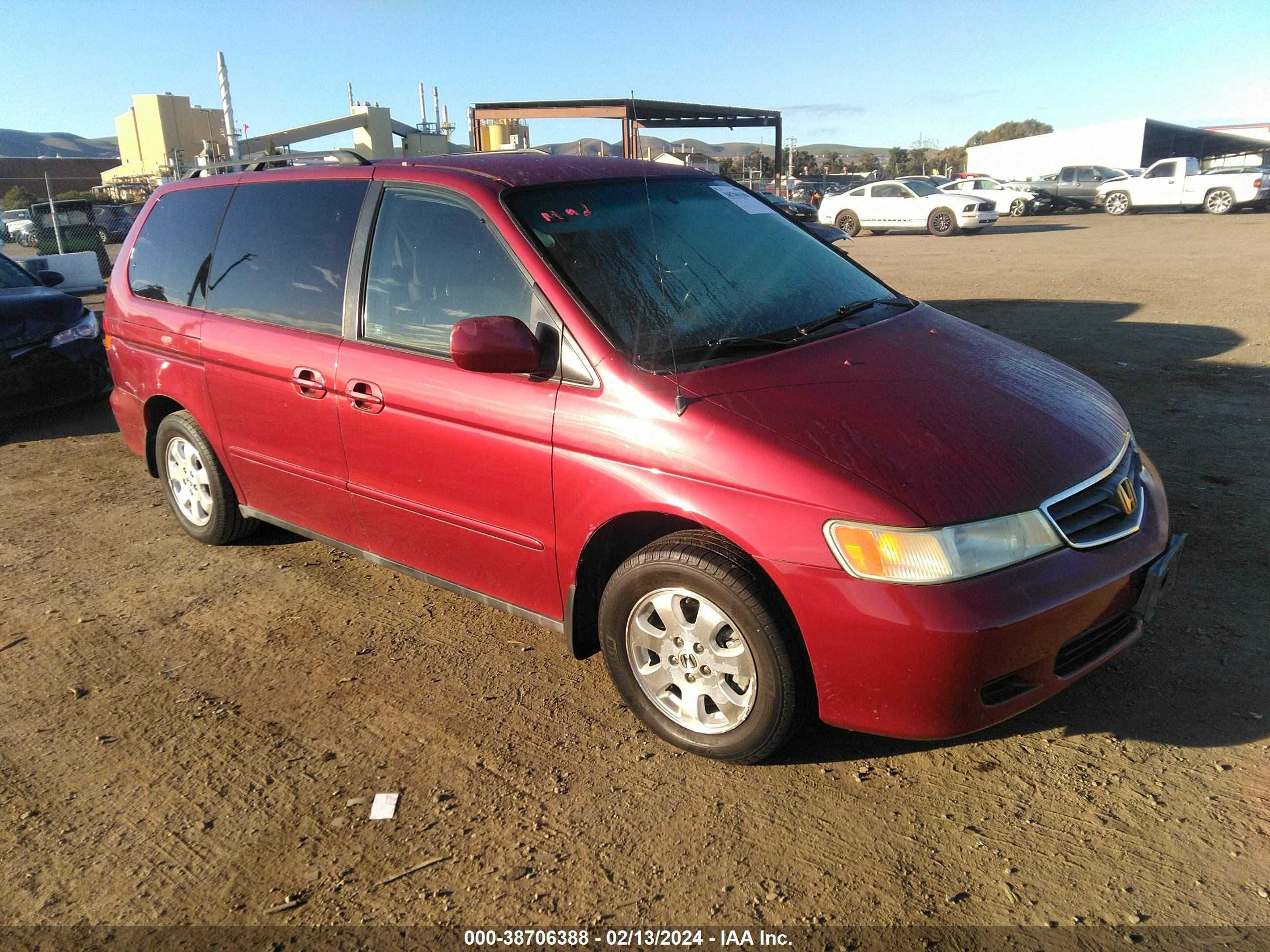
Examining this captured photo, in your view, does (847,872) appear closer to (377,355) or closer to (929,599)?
(929,599)

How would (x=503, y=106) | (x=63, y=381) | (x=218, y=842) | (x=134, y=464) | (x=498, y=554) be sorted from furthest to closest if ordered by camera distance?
1. (x=503, y=106)
2. (x=63, y=381)
3. (x=134, y=464)
4. (x=498, y=554)
5. (x=218, y=842)

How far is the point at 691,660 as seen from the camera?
2865 mm

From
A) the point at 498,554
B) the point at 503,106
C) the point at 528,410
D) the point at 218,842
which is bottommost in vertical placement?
the point at 218,842

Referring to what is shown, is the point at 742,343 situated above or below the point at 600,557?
above

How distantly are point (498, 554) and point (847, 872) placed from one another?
1.57 meters

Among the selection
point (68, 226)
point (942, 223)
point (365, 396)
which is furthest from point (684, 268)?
point (942, 223)

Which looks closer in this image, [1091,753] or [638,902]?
[638,902]

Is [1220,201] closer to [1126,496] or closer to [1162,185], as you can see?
[1162,185]

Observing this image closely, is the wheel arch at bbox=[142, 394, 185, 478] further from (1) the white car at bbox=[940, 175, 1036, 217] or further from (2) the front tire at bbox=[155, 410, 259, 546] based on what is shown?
(1) the white car at bbox=[940, 175, 1036, 217]

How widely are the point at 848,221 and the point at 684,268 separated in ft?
81.1

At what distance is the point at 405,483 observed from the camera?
3.52m

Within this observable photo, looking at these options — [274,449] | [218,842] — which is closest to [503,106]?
[274,449]

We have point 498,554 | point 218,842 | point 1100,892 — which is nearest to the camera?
point 1100,892

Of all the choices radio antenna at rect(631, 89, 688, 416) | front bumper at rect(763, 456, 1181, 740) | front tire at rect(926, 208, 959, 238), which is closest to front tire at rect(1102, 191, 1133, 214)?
front tire at rect(926, 208, 959, 238)
